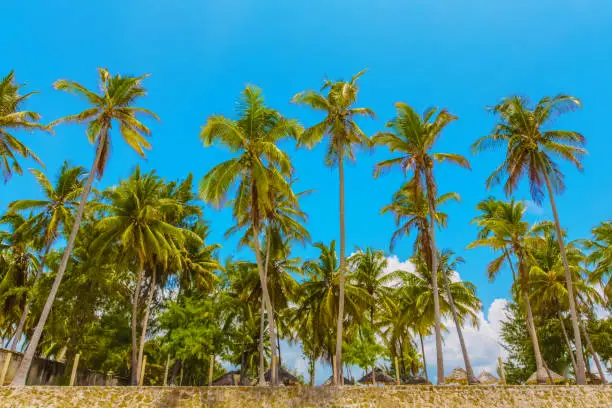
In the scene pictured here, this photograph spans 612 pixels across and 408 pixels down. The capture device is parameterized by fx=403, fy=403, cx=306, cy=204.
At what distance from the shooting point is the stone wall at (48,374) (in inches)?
557

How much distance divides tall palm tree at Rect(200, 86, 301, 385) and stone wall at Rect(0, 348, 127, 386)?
8.81 metres

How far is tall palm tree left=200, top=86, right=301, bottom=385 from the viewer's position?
50.1ft

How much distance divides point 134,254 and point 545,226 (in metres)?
22.1

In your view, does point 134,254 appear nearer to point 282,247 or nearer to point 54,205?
point 54,205

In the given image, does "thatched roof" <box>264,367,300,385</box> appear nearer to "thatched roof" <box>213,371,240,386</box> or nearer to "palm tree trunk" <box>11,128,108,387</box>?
"thatched roof" <box>213,371,240,386</box>

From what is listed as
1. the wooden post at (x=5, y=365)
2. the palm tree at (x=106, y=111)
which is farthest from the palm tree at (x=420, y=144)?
the wooden post at (x=5, y=365)

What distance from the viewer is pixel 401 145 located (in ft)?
57.8

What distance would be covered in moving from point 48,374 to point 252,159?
12912 mm

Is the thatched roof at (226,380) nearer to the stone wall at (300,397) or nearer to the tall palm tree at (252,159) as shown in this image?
the tall palm tree at (252,159)

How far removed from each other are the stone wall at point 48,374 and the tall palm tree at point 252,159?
881 centimetres

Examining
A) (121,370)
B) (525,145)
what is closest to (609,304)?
(525,145)

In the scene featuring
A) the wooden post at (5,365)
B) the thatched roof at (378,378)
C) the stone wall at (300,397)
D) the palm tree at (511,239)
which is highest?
the palm tree at (511,239)

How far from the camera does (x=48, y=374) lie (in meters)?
17.3

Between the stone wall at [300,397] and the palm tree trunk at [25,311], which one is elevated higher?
the palm tree trunk at [25,311]
